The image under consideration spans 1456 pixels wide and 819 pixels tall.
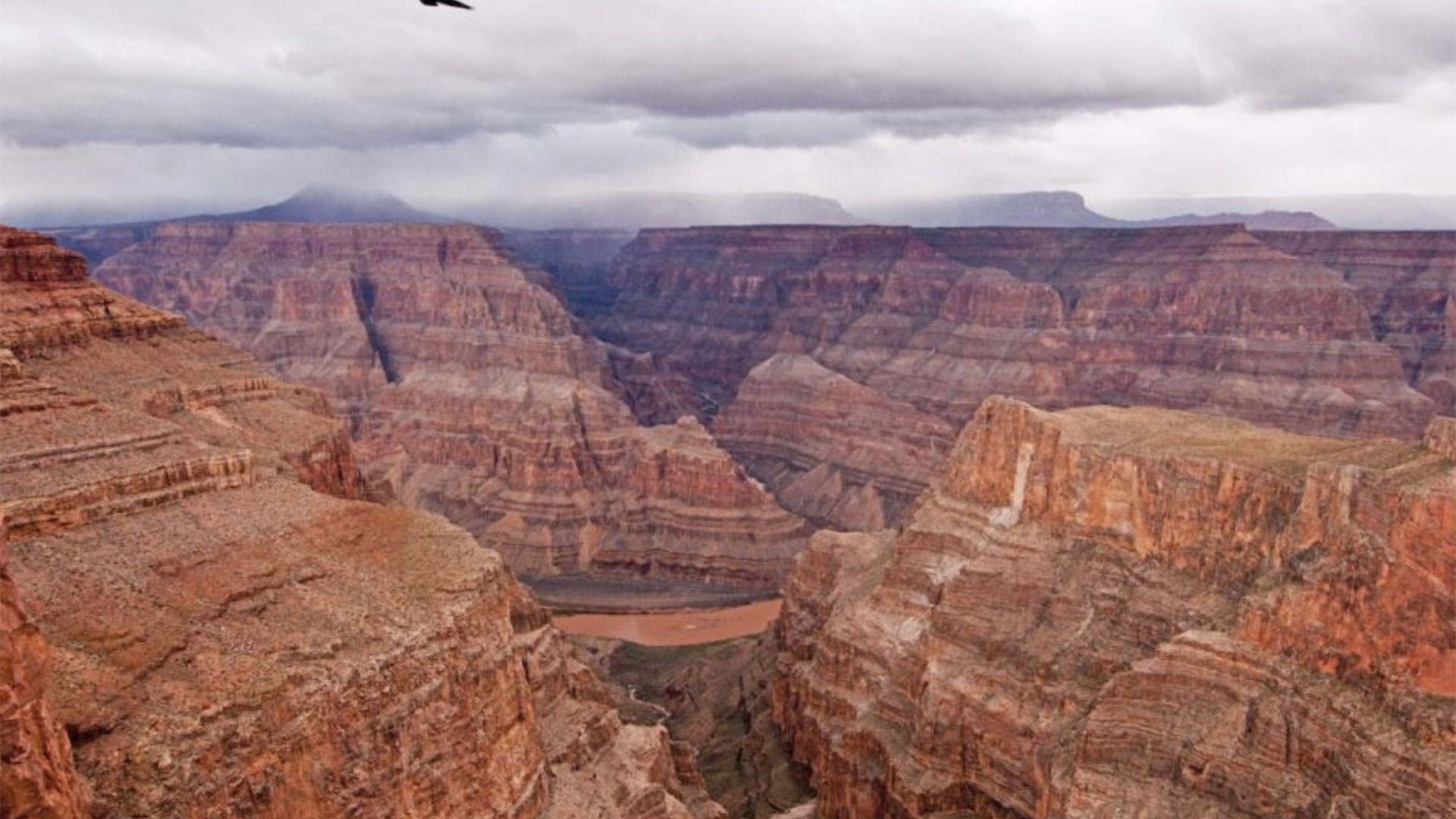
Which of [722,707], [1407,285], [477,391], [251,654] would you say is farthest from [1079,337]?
[251,654]

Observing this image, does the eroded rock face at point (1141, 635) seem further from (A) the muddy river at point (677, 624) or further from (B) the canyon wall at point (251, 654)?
(A) the muddy river at point (677, 624)

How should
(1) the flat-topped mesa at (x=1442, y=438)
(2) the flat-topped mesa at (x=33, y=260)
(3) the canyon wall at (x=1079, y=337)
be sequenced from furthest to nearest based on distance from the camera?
(3) the canyon wall at (x=1079, y=337) < (2) the flat-topped mesa at (x=33, y=260) < (1) the flat-topped mesa at (x=1442, y=438)

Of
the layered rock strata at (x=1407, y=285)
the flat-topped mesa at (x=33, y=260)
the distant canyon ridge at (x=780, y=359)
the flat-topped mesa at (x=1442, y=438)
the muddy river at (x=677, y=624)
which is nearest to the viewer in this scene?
the flat-topped mesa at (x=1442, y=438)

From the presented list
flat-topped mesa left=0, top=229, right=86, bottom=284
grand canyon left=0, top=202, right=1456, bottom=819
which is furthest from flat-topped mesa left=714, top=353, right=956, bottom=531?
flat-topped mesa left=0, top=229, right=86, bottom=284

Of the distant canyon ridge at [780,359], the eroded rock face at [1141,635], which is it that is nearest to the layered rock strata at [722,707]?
the eroded rock face at [1141,635]

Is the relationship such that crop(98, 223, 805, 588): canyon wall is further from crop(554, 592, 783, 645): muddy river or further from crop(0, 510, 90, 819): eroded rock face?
crop(0, 510, 90, 819): eroded rock face

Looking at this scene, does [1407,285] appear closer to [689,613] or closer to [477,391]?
[689,613]

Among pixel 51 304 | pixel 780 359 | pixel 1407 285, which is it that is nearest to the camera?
pixel 51 304
